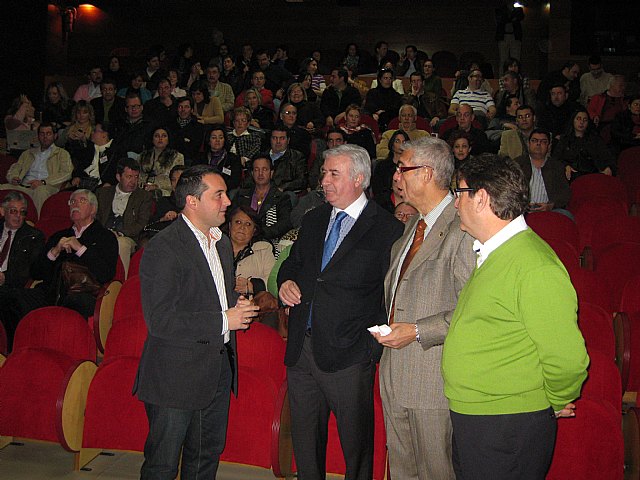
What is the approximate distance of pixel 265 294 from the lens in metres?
3.78

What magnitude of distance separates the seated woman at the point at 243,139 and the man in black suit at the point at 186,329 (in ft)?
14.2

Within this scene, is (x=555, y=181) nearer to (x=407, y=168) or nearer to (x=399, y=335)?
(x=407, y=168)

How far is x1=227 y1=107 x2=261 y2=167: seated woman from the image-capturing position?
6914 mm

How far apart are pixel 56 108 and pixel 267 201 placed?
4479 millimetres

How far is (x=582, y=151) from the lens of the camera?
21.5ft

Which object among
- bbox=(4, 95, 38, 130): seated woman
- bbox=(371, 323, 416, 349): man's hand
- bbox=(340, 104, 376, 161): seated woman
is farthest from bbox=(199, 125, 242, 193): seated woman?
bbox=(371, 323, 416, 349): man's hand

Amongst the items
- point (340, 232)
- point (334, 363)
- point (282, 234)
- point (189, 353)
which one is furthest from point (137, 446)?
point (282, 234)

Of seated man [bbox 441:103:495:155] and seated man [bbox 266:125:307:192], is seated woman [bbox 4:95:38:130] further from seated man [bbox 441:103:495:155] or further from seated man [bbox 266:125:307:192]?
seated man [bbox 441:103:495:155]

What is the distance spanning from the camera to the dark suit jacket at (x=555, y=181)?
5.71 m

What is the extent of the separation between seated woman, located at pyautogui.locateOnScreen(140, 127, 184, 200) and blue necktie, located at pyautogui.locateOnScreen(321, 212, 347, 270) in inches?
153

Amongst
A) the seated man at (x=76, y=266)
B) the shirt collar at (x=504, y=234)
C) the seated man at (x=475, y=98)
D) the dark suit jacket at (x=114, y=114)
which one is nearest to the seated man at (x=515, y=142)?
the seated man at (x=475, y=98)

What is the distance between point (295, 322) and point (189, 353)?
0.42m

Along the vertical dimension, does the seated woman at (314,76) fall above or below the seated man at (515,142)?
above

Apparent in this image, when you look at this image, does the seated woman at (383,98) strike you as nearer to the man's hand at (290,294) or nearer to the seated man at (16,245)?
the seated man at (16,245)
